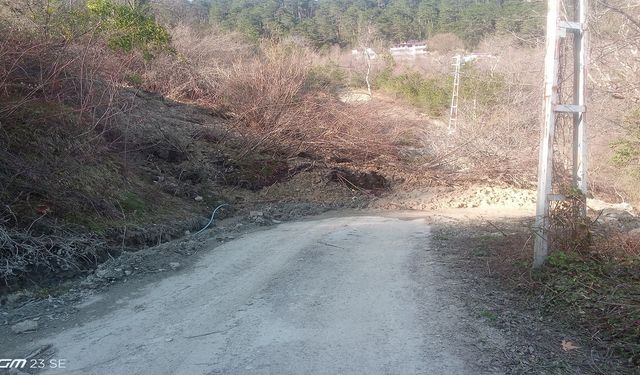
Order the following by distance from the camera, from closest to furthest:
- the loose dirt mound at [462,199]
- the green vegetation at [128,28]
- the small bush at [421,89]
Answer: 1. the loose dirt mound at [462,199]
2. the green vegetation at [128,28]
3. the small bush at [421,89]

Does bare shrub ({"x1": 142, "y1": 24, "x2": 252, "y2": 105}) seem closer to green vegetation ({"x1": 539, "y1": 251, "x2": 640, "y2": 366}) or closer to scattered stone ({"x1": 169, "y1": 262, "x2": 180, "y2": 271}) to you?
scattered stone ({"x1": 169, "y1": 262, "x2": 180, "y2": 271})

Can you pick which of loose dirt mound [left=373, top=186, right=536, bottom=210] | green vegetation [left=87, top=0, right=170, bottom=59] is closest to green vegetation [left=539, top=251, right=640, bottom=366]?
loose dirt mound [left=373, top=186, right=536, bottom=210]

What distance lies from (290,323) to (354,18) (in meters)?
58.1

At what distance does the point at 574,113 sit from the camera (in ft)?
21.7

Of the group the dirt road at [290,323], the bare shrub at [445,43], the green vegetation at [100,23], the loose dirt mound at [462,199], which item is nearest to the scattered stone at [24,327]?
the dirt road at [290,323]

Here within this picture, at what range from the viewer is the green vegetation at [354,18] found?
4858 cm

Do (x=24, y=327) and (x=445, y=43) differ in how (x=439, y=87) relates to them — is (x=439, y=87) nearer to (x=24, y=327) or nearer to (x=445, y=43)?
(x=445, y=43)

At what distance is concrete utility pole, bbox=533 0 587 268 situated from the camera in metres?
6.22

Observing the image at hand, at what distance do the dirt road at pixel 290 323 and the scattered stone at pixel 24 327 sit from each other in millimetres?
381

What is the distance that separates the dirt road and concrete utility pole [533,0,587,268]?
1.37 m

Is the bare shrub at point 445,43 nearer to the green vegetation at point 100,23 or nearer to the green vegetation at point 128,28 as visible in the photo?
the green vegetation at point 100,23

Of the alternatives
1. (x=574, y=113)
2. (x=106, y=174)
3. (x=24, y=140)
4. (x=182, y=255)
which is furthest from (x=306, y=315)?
(x=106, y=174)

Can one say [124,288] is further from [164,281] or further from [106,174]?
[106,174]

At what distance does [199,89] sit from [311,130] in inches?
253
